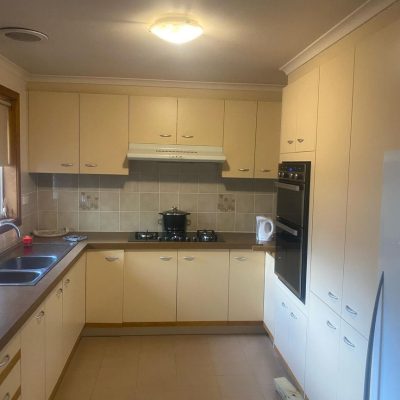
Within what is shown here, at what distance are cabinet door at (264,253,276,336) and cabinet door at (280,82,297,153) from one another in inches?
39.3

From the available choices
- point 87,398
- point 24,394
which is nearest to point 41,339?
point 24,394

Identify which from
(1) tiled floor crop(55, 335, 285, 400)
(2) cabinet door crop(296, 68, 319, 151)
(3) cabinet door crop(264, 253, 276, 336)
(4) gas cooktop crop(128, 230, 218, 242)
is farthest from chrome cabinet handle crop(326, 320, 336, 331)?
(4) gas cooktop crop(128, 230, 218, 242)

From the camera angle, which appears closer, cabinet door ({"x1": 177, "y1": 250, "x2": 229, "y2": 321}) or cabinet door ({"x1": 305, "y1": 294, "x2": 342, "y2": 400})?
cabinet door ({"x1": 305, "y1": 294, "x2": 342, "y2": 400})

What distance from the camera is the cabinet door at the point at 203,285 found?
3.62 meters

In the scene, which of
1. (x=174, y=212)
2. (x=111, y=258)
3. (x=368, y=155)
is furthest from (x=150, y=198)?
(x=368, y=155)

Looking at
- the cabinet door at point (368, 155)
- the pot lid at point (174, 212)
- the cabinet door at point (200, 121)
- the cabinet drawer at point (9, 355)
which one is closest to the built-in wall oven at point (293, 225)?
the cabinet door at point (368, 155)

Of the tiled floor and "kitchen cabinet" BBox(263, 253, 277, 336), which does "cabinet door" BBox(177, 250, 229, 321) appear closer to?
the tiled floor

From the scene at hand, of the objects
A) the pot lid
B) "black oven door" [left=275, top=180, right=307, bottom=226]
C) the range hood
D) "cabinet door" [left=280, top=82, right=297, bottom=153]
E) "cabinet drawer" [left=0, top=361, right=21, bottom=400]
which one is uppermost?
"cabinet door" [left=280, top=82, right=297, bottom=153]

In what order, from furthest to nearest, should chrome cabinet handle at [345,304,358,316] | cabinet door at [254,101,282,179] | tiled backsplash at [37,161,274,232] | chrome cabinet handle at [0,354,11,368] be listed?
1. tiled backsplash at [37,161,274,232]
2. cabinet door at [254,101,282,179]
3. chrome cabinet handle at [345,304,358,316]
4. chrome cabinet handle at [0,354,11,368]

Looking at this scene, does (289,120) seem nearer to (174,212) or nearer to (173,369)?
(174,212)

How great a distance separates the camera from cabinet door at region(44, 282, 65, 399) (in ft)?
7.77

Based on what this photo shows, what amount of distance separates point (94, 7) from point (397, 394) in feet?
6.90

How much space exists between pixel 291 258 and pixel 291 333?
0.55 metres

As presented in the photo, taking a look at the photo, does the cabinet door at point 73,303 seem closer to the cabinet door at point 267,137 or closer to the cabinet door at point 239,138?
the cabinet door at point 239,138
